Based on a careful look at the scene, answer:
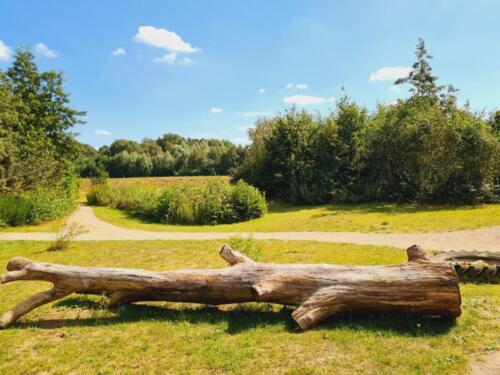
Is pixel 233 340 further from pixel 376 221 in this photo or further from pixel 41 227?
pixel 41 227

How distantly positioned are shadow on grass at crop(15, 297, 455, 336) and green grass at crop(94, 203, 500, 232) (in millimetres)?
6791

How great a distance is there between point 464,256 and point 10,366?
779 cm

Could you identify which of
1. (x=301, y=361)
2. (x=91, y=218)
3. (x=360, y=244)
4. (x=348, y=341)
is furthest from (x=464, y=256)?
(x=91, y=218)

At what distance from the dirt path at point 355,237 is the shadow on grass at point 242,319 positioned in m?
4.21

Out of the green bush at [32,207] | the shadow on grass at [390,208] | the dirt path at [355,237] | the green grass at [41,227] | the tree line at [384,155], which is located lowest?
the dirt path at [355,237]

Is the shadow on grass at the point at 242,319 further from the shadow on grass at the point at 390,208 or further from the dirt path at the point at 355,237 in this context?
the shadow on grass at the point at 390,208

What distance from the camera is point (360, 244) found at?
860 centimetres

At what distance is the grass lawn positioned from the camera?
3.31 meters

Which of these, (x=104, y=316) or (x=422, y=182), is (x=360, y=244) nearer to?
(x=104, y=316)

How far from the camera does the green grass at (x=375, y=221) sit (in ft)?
36.0

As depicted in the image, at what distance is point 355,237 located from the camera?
31.6ft

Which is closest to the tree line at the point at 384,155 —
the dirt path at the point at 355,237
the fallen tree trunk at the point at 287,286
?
the dirt path at the point at 355,237

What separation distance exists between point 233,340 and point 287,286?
1.04 metres

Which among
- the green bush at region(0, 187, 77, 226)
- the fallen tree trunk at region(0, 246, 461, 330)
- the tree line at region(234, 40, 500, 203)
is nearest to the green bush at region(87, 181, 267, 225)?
the green bush at region(0, 187, 77, 226)
